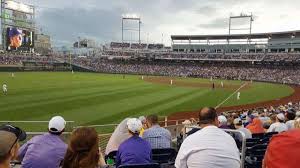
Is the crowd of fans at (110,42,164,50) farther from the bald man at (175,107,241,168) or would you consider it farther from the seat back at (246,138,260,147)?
the bald man at (175,107,241,168)

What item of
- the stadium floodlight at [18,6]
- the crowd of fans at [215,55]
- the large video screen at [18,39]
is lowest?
the crowd of fans at [215,55]

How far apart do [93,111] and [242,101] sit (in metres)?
17.7

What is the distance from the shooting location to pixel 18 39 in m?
84.8

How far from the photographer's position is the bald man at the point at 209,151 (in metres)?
4.42

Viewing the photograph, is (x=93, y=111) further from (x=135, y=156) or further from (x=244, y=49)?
(x=244, y=49)

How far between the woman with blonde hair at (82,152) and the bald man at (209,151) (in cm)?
106

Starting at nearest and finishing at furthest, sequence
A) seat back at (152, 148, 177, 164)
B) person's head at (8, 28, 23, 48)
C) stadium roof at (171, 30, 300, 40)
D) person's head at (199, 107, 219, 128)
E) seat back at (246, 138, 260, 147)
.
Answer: person's head at (199, 107, 219, 128)
seat back at (152, 148, 177, 164)
seat back at (246, 138, 260, 147)
person's head at (8, 28, 23, 48)
stadium roof at (171, 30, 300, 40)

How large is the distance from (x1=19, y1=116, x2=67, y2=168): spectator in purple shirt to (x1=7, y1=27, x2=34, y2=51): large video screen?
8307 centimetres

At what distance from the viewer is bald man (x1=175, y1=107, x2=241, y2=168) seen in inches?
174

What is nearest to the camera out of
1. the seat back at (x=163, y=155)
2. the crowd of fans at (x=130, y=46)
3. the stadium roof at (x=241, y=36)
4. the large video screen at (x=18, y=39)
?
the seat back at (x=163, y=155)

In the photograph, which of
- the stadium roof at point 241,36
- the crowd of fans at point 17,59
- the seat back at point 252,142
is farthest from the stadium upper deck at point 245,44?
the seat back at point 252,142

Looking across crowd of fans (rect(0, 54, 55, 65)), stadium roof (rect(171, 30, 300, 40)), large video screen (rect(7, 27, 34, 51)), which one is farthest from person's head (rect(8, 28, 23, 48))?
stadium roof (rect(171, 30, 300, 40))

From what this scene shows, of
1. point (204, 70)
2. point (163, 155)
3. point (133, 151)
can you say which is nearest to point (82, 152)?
point (133, 151)

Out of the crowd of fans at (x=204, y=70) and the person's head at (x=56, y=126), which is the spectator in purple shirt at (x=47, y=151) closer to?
the person's head at (x=56, y=126)
